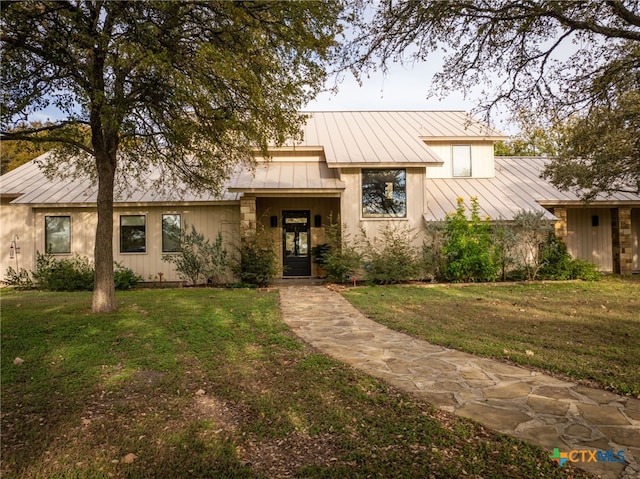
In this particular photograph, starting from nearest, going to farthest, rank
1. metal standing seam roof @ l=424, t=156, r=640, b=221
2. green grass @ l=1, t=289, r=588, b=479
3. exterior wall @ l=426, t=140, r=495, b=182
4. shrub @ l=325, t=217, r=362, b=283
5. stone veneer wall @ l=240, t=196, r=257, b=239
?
green grass @ l=1, t=289, r=588, b=479
shrub @ l=325, t=217, r=362, b=283
stone veneer wall @ l=240, t=196, r=257, b=239
metal standing seam roof @ l=424, t=156, r=640, b=221
exterior wall @ l=426, t=140, r=495, b=182

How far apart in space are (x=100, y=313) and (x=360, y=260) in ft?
23.8

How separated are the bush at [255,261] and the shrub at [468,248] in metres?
5.39

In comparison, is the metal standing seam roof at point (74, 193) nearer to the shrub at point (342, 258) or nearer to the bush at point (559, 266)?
the shrub at point (342, 258)

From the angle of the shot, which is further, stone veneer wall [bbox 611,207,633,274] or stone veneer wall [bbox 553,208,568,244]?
stone veneer wall [bbox 611,207,633,274]

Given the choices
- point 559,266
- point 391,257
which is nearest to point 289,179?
point 391,257

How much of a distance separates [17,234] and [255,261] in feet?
28.3

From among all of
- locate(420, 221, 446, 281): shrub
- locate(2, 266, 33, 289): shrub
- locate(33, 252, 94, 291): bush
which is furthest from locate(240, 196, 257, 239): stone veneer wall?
locate(2, 266, 33, 289): shrub

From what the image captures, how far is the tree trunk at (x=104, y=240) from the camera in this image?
759 cm

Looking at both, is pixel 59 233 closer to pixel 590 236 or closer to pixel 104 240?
pixel 104 240

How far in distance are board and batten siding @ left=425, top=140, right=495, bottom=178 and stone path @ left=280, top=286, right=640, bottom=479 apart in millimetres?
11007

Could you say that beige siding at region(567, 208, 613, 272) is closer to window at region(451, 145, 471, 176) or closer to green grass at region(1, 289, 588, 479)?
window at region(451, 145, 471, 176)

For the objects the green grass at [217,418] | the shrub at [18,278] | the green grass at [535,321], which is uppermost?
the shrub at [18,278]

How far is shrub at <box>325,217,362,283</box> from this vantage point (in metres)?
12.2

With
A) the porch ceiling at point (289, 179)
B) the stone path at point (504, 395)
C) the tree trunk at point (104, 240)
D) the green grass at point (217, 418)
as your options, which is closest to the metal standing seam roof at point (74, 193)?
the porch ceiling at point (289, 179)
